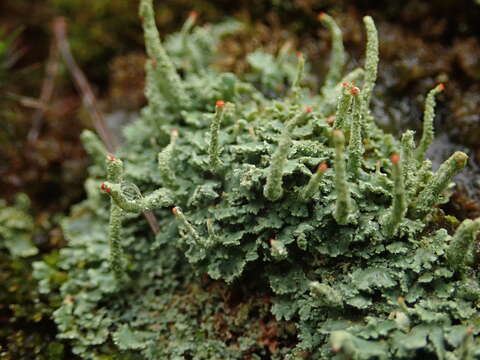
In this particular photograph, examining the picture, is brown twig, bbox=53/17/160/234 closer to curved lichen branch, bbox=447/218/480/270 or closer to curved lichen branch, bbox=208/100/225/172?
curved lichen branch, bbox=208/100/225/172

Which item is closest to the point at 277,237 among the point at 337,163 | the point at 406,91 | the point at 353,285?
the point at 353,285

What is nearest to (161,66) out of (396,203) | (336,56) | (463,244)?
(336,56)

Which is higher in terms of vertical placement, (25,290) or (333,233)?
(333,233)

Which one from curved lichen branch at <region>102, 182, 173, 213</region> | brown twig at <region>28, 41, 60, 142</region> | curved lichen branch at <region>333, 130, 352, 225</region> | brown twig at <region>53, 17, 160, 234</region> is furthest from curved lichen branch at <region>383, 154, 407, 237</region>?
brown twig at <region>28, 41, 60, 142</region>

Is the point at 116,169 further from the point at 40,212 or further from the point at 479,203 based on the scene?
the point at 479,203

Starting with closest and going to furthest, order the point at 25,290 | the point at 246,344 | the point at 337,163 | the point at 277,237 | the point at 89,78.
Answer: the point at 337,163 → the point at 277,237 → the point at 246,344 → the point at 25,290 → the point at 89,78

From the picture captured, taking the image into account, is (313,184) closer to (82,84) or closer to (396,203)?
(396,203)

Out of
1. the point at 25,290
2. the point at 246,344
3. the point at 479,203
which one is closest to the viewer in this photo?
the point at 246,344

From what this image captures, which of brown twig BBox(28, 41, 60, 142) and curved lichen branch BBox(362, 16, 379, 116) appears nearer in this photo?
curved lichen branch BBox(362, 16, 379, 116)
